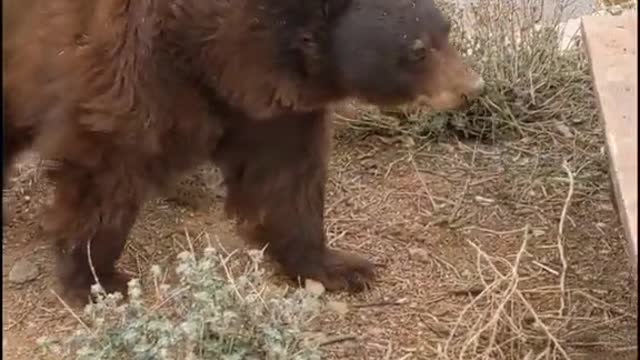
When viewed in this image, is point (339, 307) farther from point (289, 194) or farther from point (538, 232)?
point (538, 232)

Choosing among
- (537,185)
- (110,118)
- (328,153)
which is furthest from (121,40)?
(537,185)

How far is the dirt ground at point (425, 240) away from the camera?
3.45 meters

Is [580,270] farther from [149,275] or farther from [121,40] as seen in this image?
[121,40]

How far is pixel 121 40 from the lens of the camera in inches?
127

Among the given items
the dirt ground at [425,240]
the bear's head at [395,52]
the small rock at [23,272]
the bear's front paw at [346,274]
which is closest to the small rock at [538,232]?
the dirt ground at [425,240]

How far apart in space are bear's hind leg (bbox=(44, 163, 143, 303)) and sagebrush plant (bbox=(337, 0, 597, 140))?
4.11ft

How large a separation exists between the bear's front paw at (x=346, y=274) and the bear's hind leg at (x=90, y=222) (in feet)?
1.79

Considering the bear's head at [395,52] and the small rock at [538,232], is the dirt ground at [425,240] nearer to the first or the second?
the small rock at [538,232]

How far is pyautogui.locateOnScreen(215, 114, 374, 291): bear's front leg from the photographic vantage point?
3479 millimetres

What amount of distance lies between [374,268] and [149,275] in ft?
2.04

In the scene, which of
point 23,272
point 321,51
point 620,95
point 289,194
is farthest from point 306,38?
point 23,272

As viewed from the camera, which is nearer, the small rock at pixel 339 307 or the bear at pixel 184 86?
the bear at pixel 184 86

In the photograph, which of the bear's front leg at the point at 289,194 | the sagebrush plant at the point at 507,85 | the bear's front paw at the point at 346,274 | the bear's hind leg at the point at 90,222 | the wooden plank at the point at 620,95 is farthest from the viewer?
the sagebrush plant at the point at 507,85

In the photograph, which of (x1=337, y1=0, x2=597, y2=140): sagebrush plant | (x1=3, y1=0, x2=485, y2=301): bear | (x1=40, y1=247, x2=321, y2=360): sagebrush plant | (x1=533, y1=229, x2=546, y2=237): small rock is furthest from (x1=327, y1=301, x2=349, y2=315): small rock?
(x1=337, y1=0, x2=597, y2=140): sagebrush plant
